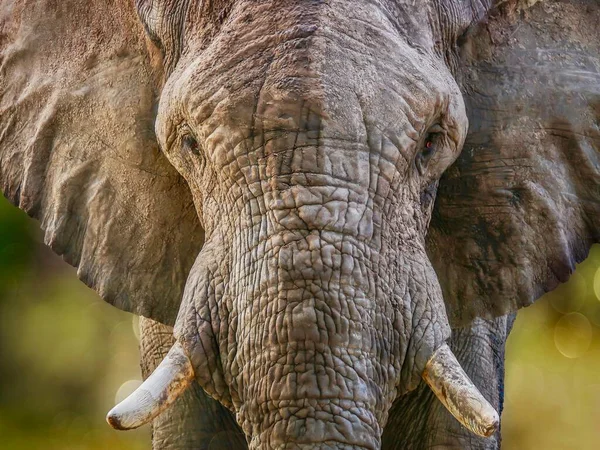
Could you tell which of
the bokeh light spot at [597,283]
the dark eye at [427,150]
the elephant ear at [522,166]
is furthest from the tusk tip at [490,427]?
the bokeh light spot at [597,283]

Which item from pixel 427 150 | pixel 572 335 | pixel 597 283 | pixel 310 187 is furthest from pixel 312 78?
pixel 572 335

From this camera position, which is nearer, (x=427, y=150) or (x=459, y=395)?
(x=459, y=395)

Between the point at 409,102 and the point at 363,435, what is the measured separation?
836 millimetres

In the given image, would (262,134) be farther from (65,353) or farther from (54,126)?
(65,353)

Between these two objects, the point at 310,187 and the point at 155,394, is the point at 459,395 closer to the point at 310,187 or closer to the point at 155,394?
the point at 310,187

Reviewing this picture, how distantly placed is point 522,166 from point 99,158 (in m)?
1.25

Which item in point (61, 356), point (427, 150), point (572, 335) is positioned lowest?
point (572, 335)

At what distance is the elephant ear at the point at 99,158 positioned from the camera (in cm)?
427

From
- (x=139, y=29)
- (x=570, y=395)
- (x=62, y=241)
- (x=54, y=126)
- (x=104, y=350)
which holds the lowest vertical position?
(x=570, y=395)

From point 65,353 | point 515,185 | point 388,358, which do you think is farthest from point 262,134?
point 65,353

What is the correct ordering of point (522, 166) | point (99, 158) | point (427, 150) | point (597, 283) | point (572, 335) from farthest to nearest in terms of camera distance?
point (572, 335) → point (597, 283) → point (99, 158) → point (522, 166) → point (427, 150)

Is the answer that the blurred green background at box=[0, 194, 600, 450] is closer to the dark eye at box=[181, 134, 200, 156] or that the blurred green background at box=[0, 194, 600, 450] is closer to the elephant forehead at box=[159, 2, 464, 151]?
the dark eye at box=[181, 134, 200, 156]

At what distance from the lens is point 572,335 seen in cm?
1410

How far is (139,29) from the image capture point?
4.25 m
